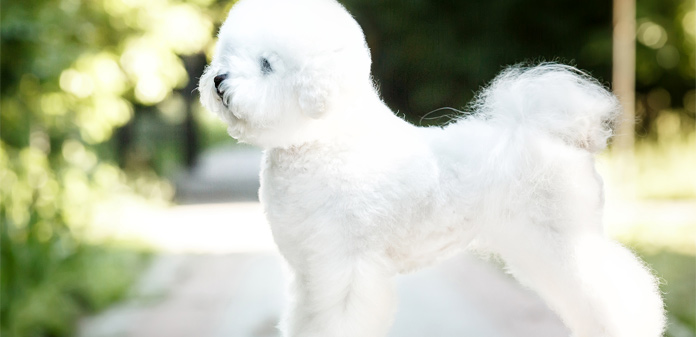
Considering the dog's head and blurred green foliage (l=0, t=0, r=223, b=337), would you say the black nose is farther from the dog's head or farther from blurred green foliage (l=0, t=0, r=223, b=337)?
blurred green foliage (l=0, t=0, r=223, b=337)

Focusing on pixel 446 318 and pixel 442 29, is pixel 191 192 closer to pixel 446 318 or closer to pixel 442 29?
pixel 442 29

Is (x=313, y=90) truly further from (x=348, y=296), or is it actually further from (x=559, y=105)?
(x=559, y=105)

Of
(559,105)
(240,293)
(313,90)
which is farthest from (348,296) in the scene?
(240,293)

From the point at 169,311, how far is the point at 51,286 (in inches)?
20.8

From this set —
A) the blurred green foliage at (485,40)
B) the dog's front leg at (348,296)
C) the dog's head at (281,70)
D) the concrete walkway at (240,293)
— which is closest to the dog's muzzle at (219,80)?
the dog's head at (281,70)

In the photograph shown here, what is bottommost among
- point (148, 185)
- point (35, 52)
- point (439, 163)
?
point (439, 163)

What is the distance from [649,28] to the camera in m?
7.33

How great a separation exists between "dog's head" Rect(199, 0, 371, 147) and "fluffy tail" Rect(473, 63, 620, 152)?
0.91ft

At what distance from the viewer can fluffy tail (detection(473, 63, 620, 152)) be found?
1.14m

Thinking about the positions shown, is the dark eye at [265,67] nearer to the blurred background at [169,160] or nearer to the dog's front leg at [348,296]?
the dog's front leg at [348,296]

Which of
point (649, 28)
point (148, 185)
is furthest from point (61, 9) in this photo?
point (649, 28)

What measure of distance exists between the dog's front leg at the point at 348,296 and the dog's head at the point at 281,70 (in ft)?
0.72

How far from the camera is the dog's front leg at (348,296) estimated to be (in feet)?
3.46

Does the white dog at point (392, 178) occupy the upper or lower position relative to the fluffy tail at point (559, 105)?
lower
